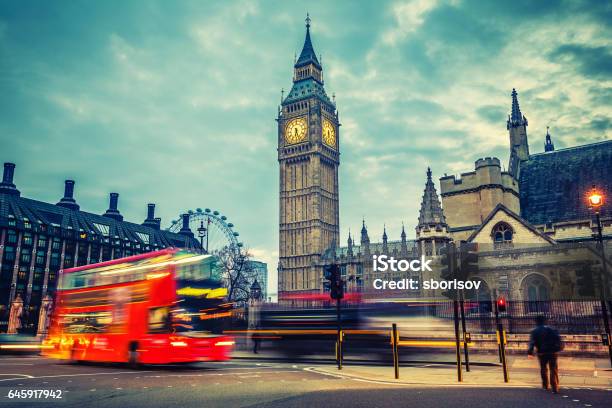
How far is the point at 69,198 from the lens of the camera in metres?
104

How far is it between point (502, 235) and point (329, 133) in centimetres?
7777

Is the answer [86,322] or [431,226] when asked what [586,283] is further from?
[431,226]

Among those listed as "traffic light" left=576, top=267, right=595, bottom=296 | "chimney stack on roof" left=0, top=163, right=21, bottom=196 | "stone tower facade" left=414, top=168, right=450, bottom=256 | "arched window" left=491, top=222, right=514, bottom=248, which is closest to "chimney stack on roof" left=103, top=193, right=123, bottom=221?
"chimney stack on roof" left=0, top=163, right=21, bottom=196

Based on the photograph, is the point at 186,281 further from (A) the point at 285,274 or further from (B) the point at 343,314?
(A) the point at 285,274

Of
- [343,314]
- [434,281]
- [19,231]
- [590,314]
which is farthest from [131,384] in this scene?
[19,231]

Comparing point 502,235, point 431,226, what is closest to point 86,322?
point 431,226

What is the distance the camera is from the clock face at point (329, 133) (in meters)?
110

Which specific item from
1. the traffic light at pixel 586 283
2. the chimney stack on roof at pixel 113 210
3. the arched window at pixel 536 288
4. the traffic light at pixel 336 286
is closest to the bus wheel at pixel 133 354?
the traffic light at pixel 336 286

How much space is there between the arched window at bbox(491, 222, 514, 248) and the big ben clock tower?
207 feet

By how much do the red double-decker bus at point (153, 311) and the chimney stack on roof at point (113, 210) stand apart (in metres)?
98.9

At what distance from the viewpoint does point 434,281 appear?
3900 cm

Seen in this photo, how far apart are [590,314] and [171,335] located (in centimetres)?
2108

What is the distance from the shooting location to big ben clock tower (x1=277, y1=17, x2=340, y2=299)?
103 meters

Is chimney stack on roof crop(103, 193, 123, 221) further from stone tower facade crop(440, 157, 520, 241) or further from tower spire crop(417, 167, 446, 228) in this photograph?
tower spire crop(417, 167, 446, 228)
